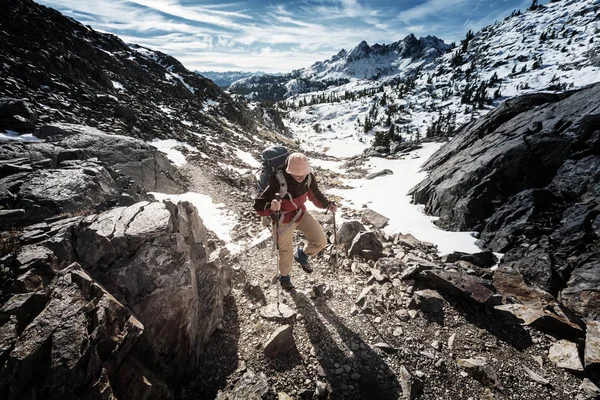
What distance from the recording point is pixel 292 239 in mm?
6141

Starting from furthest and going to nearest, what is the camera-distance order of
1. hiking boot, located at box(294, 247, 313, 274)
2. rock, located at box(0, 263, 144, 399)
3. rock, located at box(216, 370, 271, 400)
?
hiking boot, located at box(294, 247, 313, 274), rock, located at box(216, 370, 271, 400), rock, located at box(0, 263, 144, 399)

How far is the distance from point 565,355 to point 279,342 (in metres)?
5.44

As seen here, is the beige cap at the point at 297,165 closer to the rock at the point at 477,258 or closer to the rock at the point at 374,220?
the rock at the point at 477,258

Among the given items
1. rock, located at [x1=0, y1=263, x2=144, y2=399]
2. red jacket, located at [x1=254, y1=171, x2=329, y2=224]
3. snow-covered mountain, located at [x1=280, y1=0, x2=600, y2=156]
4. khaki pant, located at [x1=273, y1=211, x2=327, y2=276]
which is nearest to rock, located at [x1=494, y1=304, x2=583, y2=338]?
khaki pant, located at [x1=273, y1=211, x2=327, y2=276]

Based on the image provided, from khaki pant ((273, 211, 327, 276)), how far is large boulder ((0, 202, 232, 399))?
1.76 m

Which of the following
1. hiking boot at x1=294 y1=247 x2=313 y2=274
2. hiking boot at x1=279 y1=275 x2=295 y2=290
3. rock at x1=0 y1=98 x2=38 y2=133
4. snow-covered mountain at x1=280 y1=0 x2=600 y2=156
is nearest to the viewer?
hiking boot at x1=279 y1=275 x2=295 y2=290

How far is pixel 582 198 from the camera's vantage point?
27.7 feet

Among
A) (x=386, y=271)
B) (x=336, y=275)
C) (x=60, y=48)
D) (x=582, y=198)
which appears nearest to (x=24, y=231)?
(x=336, y=275)

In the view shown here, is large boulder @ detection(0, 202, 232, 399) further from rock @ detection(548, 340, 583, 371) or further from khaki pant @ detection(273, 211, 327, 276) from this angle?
rock @ detection(548, 340, 583, 371)

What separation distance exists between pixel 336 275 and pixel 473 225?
22.1 ft

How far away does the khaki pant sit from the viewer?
607 centimetres

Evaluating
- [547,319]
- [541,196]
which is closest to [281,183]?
[547,319]

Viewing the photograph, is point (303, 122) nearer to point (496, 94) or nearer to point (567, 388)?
Result: point (496, 94)

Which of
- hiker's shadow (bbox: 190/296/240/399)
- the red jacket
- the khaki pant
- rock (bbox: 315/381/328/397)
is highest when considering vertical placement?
the red jacket
